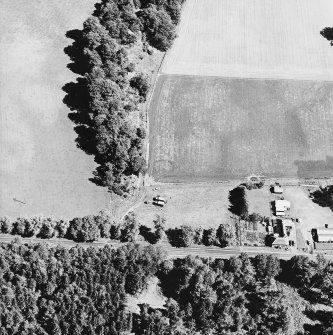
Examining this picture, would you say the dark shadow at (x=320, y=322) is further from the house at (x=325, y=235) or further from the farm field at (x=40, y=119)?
the farm field at (x=40, y=119)

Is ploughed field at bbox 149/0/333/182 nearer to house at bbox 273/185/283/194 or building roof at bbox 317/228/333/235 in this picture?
house at bbox 273/185/283/194

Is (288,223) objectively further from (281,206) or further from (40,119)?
(40,119)

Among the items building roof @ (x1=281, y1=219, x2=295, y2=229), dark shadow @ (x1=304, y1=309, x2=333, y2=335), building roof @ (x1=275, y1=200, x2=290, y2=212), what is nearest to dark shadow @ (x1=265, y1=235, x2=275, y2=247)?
building roof @ (x1=281, y1=219, x2=295, y2=229)

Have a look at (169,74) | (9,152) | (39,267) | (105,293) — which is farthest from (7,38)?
(105,293)

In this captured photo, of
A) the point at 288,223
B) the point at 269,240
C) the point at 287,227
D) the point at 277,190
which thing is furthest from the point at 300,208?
the point at 269,240

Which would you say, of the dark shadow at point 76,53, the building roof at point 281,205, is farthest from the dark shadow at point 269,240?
the dark shadow at point 76,53

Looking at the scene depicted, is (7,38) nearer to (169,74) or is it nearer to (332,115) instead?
(169,74)
